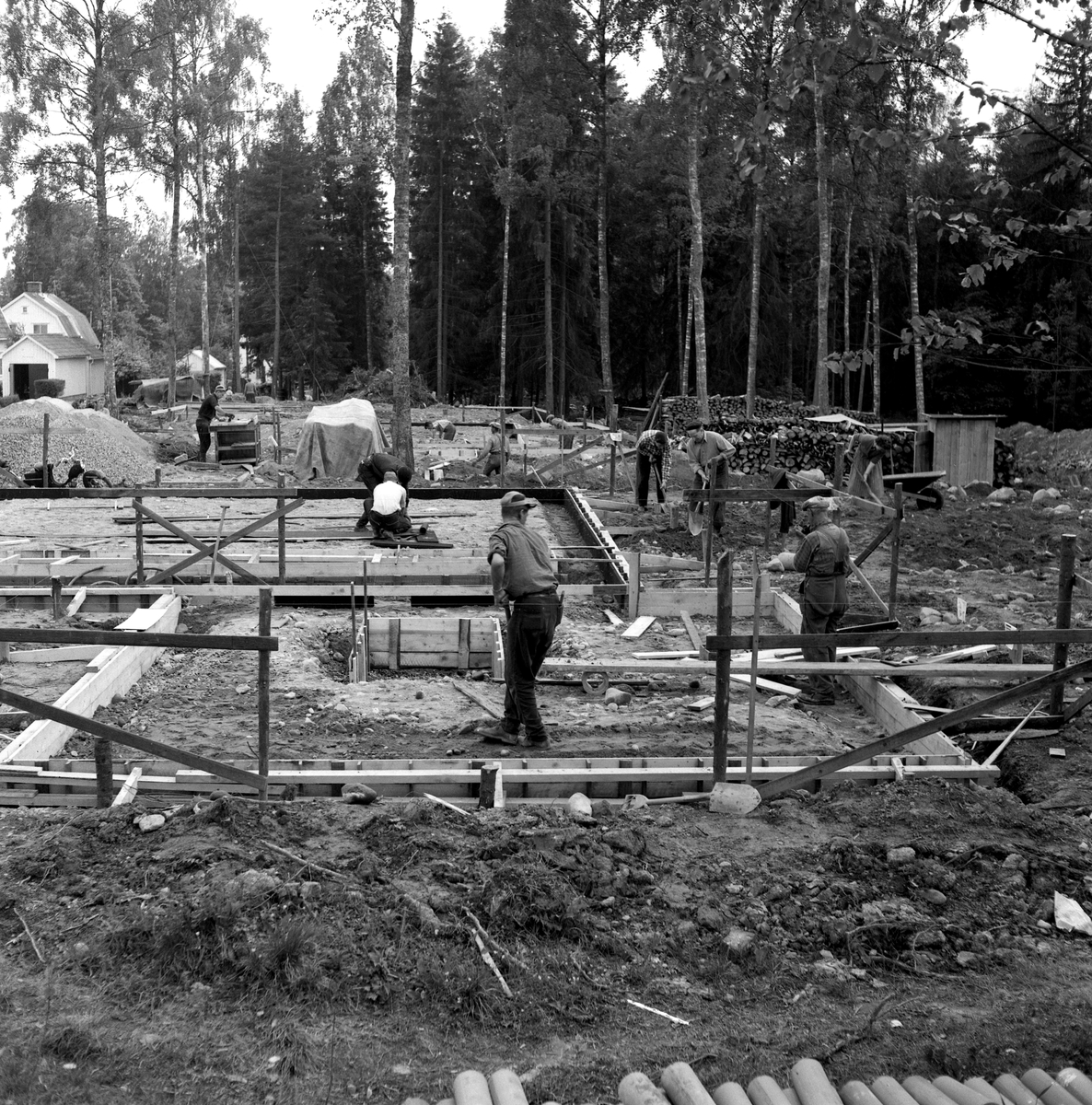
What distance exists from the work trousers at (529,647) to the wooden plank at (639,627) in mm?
2844

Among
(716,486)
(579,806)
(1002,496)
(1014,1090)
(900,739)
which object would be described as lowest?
(1014,1090)

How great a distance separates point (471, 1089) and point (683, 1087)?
0.65 metres

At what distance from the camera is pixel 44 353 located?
4841 centimetres

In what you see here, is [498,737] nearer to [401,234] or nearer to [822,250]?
[401,234]

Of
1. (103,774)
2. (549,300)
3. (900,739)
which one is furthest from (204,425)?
(549,300)

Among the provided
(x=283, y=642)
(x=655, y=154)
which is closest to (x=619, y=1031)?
(x=283, y=642)

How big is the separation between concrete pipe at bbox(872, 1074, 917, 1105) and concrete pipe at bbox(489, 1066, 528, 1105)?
1110 mm

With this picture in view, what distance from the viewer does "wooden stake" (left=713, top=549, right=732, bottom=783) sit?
19.7 feet

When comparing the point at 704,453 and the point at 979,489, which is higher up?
the point at 704,453

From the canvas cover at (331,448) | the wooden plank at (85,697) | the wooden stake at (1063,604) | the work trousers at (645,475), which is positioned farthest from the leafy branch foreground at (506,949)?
the canvas cover at (331,448)

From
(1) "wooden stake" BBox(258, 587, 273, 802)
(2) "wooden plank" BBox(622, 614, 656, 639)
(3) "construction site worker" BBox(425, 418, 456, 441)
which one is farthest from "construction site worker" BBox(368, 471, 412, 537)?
(3) "construction site worker" BBox(425, 418, 456, 441)

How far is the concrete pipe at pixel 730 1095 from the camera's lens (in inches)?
147

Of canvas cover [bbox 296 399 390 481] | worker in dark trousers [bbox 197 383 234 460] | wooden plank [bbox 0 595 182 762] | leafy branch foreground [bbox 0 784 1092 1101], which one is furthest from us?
worker in dark trousers [bbox 197 383 234 460]

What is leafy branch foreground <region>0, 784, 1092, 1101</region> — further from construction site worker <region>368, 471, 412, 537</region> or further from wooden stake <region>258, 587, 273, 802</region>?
construction site worker <region>368, 471, 412, 537</region>
